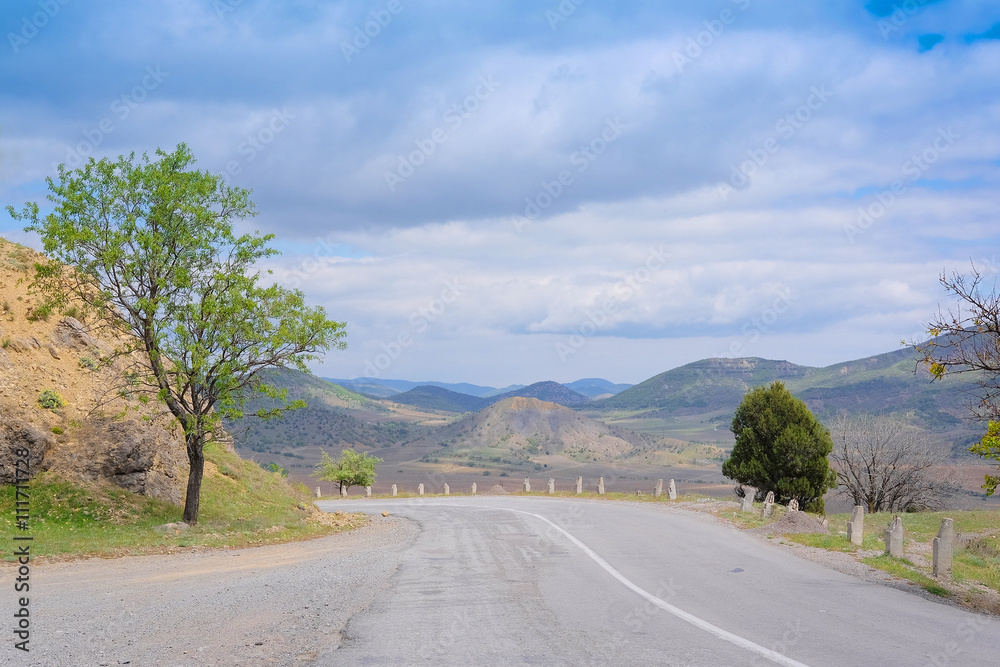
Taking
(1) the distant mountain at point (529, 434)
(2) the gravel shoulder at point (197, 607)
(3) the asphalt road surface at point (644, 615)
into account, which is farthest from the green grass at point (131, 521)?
(1) the distant mountain at point (529, 434)

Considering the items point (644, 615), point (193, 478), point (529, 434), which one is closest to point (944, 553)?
point (644, 615)

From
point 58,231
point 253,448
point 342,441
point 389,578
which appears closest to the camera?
point 389,578

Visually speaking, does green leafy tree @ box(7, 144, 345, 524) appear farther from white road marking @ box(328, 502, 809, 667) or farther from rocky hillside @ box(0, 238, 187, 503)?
white road marking @ box(328, 502, 809, 667)

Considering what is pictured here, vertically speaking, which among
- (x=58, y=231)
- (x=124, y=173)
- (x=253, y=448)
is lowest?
(x=253, y=448)

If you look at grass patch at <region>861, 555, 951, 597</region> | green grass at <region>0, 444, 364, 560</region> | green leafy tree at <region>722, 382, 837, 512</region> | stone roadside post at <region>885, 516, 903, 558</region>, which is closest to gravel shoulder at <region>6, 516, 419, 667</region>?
green grass at <region>0, 444, 364, 560</region>

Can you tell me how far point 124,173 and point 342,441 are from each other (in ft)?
413

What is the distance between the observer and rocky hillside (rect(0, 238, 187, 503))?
19902mm

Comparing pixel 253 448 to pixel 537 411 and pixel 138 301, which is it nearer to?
pixel 537 411

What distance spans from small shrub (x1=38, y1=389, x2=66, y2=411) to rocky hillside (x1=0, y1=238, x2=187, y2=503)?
0.02 m

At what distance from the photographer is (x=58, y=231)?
18.5 m

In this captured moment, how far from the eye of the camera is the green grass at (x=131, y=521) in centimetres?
1653

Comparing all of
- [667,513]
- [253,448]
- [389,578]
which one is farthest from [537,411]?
[389,578]

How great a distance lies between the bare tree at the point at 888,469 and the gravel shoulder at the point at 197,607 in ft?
143

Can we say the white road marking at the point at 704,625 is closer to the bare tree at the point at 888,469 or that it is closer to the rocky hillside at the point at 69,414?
the rocky hillside at the point at 69,414
